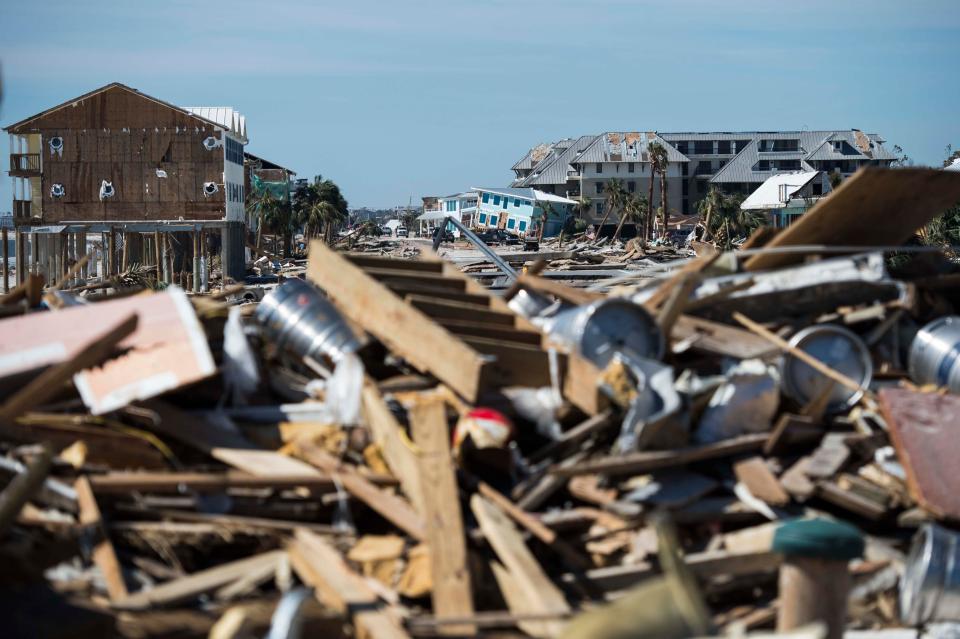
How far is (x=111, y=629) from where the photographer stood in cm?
400

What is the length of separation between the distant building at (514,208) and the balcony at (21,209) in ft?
122

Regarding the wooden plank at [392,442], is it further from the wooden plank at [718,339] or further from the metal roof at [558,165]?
the metal roof at [558,165]

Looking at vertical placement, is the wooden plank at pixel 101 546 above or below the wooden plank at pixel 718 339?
below

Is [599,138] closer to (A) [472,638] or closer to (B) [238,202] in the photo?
(B) [238,202]

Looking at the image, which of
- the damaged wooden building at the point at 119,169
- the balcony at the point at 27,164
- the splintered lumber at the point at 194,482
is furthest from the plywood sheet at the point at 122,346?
the balcony at the point at 27,164

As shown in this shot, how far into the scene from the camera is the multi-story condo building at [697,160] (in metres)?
102

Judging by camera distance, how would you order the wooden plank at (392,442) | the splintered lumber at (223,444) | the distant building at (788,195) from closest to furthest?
1. the wooden plank at (392,442)
2. the splintered lumber at (223,444)
3. the distant building at (788,195)

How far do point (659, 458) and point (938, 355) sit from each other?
2.22 m

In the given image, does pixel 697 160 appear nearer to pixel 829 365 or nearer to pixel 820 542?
pixel 829 365

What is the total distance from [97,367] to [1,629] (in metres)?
2.27

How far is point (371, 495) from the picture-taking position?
17.2 ft

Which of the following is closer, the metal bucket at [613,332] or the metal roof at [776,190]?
the metal bucket at [613,332]

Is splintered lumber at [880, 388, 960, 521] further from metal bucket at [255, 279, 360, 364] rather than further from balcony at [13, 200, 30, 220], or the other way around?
balcony at [13, 200, 30, 220]

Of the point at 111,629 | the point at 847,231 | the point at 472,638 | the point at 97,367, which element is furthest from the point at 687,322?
the point at 111,629
